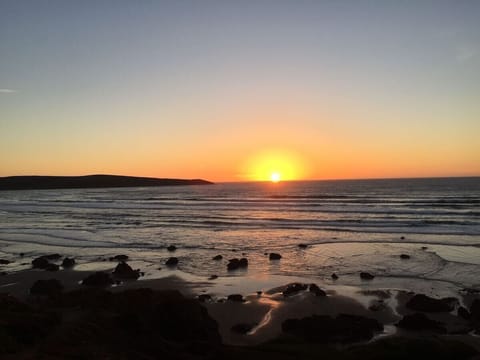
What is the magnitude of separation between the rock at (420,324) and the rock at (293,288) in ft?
14.2

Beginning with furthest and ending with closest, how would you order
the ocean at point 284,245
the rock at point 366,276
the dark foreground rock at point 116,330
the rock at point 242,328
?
1. the ocean at point 284,245
2. the rock at point 366,276
3. the rock at point 242,328
4. the dark foreground rock at point 116,330

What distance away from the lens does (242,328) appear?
1144 centimetres

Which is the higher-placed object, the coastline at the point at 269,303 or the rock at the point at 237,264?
the rock at the point at 237,264

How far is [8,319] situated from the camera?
848cm

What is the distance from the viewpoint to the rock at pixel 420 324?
11.3 m

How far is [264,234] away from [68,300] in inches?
872

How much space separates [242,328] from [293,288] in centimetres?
453

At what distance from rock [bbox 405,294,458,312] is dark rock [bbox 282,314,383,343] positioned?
2.52 m

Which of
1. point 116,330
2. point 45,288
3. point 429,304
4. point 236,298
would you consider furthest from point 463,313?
point 45,288

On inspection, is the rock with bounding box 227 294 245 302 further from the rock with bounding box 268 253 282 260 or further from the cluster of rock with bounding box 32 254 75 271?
the cluster of rock with bounding box 32 254 75 271

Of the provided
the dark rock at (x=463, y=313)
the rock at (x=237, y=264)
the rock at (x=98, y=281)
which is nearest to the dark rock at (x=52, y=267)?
the rock at (x=98, y=281)

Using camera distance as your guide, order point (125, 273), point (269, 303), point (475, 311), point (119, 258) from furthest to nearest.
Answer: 1. point (119, 258)
2. point (125, 273)
3. point (269, 303)
4. point (475, 311)

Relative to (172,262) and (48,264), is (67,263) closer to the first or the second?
(48,264)

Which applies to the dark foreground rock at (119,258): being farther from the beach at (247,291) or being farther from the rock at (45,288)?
the rock at (45,288)
